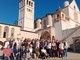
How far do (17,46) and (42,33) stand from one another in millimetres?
30388

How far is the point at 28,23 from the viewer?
49062mm

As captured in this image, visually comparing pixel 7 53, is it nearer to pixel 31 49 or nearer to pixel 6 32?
pixel 31 49

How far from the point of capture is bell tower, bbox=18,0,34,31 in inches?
1904

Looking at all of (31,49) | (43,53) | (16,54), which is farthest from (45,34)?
(16,54)

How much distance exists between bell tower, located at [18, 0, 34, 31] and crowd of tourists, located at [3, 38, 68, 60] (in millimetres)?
34690

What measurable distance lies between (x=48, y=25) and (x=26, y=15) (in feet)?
32.9

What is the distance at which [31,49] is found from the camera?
1191 cm

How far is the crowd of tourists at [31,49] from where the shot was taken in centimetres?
1130

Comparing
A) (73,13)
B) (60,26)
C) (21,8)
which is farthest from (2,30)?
(73,13)

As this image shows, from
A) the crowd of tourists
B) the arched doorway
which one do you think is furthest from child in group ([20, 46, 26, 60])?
the arched doorway

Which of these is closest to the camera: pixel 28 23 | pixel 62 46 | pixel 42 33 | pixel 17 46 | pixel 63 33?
pixel 17 46

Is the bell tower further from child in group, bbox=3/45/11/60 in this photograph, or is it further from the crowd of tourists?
child in group, bbox=3/45/11/60

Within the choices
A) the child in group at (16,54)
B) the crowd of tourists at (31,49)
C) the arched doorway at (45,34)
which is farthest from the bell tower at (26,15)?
the child in group at (16,54)

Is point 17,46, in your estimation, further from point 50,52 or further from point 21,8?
point 21,8
